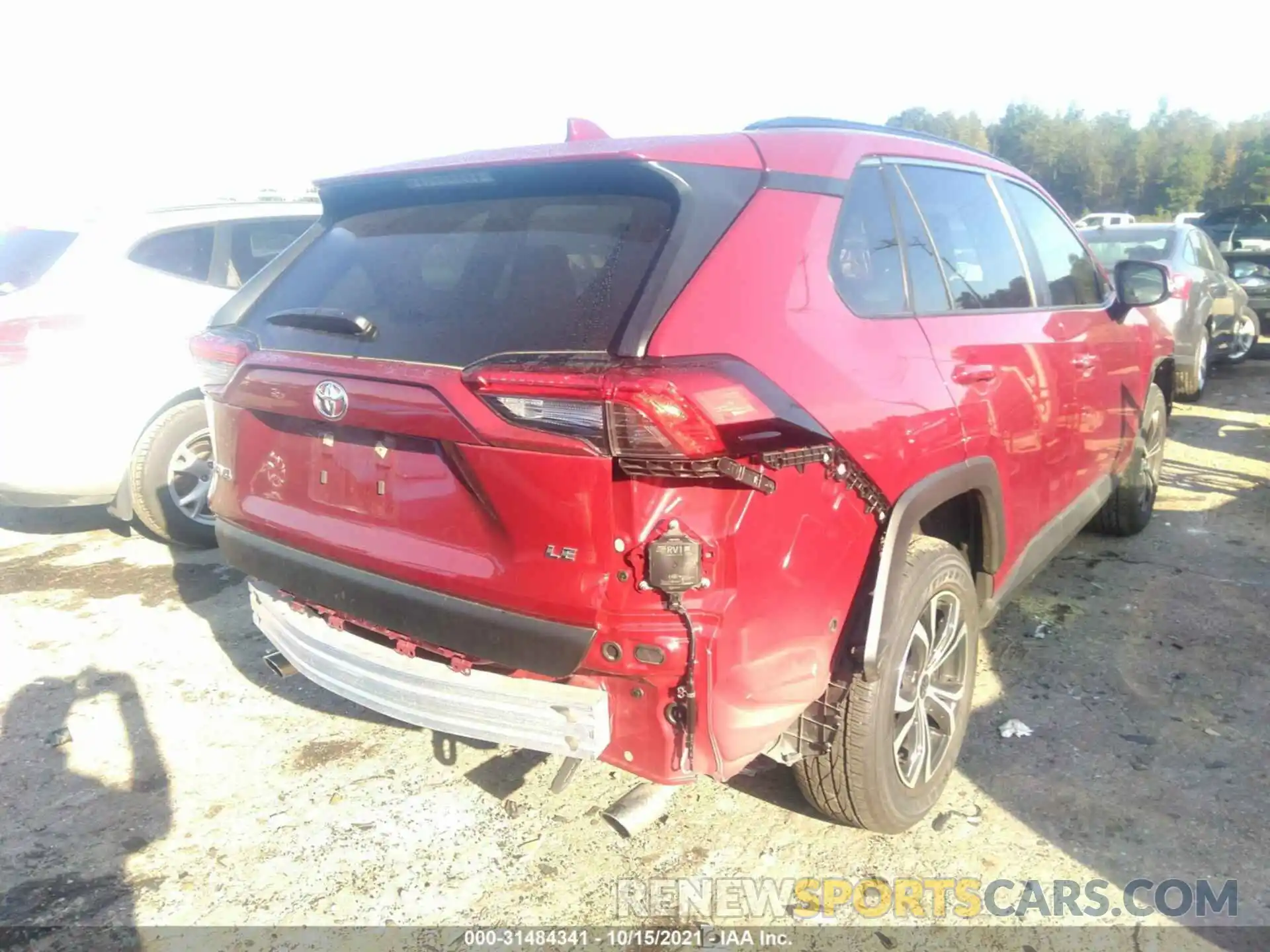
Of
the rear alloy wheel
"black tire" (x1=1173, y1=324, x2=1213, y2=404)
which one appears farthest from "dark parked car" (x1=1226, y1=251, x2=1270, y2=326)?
"black tire" (x1=1173, y1=324, x2=1213, y2=404)

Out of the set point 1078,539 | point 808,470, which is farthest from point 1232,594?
point 808,470

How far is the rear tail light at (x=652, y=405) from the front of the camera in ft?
5.86

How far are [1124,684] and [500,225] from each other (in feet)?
9.40

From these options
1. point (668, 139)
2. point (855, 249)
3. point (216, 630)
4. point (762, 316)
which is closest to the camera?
point (762, 316)

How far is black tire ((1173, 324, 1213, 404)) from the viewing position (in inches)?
319

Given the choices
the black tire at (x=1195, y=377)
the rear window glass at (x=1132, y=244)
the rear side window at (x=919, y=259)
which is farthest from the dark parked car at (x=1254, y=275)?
the rear side window at (x=919, y=259)

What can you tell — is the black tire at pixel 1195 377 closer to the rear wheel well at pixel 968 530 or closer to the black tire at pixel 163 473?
the rear wheel well at pixel 968 530

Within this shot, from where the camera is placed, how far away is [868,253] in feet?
7.97

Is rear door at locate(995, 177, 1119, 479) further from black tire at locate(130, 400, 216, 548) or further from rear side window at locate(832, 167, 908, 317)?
black tire at locate(130, 400, 216, 548)

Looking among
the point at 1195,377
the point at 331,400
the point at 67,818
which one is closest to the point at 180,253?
the point at 67,818

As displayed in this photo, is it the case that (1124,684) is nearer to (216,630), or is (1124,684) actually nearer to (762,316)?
(762,316)

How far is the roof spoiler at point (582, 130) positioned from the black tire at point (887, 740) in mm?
1488

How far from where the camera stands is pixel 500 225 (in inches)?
89.9

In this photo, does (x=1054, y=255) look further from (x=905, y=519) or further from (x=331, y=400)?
(x=331, y=400)
